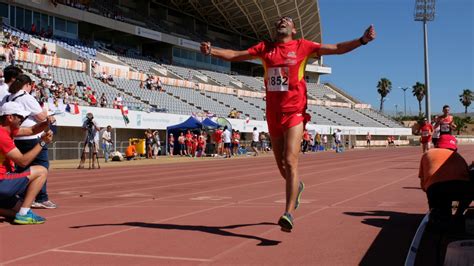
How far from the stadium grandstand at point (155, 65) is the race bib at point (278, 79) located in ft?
57.8

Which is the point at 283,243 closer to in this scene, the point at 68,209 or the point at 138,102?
the point at 68,209

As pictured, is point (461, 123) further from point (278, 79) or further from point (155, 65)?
point (278, 79)

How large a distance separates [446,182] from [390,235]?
87 centimetres

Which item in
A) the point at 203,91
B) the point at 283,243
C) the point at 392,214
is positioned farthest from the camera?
the point at 203,91

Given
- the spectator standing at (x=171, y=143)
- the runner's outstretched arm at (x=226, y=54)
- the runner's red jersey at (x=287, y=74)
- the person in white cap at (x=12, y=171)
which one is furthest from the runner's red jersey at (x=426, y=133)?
the spectator standing at (x=171, y=143)

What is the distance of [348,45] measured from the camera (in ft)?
17.2

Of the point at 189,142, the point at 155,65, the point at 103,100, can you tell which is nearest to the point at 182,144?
the point at 189,142

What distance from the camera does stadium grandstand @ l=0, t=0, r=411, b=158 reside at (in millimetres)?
30859

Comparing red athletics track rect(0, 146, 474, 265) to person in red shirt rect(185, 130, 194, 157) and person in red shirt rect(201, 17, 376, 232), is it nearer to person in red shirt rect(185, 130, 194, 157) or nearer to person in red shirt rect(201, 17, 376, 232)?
person in red shirt rect(201, 17, 376, 232)

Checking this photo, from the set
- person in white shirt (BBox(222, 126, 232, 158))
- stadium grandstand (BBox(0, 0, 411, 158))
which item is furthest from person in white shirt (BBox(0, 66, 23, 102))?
person in white shirt (BBox(222, 126, 232, 158))

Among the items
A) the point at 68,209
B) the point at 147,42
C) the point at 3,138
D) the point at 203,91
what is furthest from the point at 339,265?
the point at 147,42

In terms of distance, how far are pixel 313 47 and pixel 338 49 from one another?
26cm

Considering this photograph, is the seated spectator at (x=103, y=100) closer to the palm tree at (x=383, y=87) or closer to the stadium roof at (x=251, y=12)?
the stadium roof at (x=251, y=12)

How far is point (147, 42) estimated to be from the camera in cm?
5644
